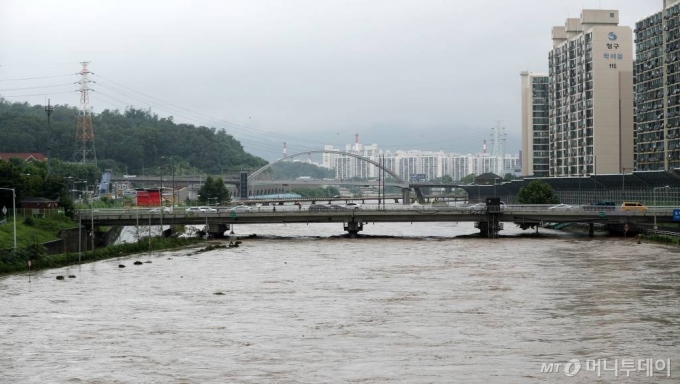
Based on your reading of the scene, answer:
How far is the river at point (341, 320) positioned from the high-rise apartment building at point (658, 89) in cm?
4940

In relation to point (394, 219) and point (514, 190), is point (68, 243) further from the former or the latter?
point (514, 190)

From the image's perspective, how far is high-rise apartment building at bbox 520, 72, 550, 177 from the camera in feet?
553

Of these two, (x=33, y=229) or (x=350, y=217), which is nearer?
(x=33, y=229)

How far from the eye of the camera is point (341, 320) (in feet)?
120

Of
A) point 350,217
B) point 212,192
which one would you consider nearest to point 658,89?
point 350,217

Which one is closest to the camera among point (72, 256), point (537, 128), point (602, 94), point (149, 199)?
point (72, 256)

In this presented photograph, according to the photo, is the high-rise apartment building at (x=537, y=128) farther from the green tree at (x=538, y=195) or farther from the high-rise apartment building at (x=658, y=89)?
the green tree at (x=538, y=195)

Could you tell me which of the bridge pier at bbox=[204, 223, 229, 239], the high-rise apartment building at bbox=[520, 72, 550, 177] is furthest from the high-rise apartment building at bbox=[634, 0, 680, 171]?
the bridge pier at bbox=[204, 223, 229, 239]

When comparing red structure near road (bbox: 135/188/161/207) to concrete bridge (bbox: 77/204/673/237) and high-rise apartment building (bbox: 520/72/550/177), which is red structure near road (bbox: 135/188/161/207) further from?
high-rise apartment building (bbox: 520/72/550/177)

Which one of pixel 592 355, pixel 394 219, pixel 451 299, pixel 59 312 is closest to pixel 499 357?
pixel 592 355

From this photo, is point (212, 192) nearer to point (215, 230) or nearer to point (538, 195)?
point (538, 195)

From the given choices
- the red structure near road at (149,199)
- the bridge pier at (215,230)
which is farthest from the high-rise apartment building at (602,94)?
the red structure near road at (149,199)

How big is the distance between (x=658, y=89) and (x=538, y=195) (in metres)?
19.1

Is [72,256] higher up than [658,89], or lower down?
lower down
